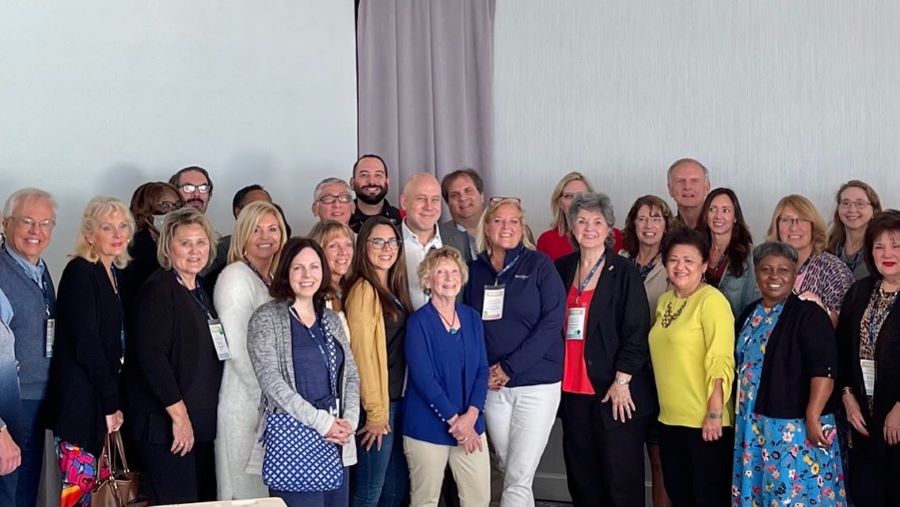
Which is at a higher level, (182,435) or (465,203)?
(465,203)

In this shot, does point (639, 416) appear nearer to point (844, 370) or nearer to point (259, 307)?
point (844, 370)

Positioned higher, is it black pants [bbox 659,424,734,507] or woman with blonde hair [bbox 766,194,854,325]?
woman with blonde hair [bbox 766,194,854,325]

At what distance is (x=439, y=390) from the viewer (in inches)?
146

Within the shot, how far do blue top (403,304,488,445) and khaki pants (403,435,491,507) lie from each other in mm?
→ 46

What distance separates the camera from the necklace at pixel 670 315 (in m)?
3.96

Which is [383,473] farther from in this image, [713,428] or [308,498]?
[713,428]

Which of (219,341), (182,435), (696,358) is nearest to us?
(182,435)

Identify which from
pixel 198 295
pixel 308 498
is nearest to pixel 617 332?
pixel 308 498

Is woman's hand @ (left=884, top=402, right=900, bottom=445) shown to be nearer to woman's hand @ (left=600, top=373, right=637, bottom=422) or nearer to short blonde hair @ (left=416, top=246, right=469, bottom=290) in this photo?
woman's hand @ (left=600, top=373, right=637, bottom=422)

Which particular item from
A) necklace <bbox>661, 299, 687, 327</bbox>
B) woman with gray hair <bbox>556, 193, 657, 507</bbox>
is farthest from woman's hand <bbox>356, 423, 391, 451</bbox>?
necklace <bbox>661, 299, 687, 327</bbox>

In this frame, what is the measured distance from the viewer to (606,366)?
13.2 ft

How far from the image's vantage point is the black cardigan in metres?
3.68

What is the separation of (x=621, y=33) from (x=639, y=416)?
237 centimetres

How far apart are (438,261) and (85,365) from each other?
1335 mm
